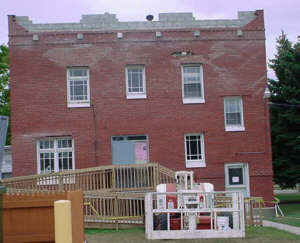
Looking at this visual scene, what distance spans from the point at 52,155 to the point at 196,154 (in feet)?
21.9

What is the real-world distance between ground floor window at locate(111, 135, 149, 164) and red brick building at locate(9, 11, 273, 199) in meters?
0.05

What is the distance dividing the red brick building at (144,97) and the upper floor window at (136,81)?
47mm

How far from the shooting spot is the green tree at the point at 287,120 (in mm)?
31234

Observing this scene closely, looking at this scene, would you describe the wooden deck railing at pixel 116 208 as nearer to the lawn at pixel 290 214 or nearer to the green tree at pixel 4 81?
the lawn at pixel 290 214

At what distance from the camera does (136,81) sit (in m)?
23.4

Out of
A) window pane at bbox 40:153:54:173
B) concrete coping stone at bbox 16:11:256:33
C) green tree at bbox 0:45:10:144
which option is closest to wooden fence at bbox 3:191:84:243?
window pane at bbox 40:153:54:173

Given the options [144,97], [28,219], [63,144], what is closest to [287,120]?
[144,97]

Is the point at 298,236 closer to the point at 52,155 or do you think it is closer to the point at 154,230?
the point at 154,230

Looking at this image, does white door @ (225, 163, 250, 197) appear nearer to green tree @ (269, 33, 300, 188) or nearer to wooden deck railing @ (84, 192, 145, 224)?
wooden deck railing @ (84, 192, 145, 224)

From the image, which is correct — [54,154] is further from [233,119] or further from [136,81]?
[233,119]

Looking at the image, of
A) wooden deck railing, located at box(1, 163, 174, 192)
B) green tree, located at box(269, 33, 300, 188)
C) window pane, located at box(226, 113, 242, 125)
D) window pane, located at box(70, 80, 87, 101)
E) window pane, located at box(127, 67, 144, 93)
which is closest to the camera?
wooden deck railing, located at box(1, 163, 174, 192)

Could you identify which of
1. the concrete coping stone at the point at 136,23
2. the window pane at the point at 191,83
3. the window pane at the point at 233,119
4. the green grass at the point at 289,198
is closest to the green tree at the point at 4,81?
the concrete coping stone at the point at 136,23

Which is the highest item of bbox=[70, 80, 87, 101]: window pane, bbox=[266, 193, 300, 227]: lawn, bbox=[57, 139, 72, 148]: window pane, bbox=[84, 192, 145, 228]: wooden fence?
bbox=[70, 80, 87, 101]: window pane

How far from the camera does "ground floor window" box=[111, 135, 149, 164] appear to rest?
2289 centimetres
